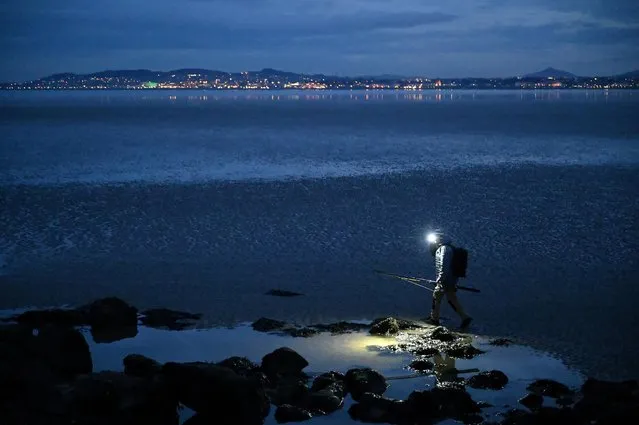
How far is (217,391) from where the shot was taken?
12852 mm

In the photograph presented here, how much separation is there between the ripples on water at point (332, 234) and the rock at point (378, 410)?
4694 mm

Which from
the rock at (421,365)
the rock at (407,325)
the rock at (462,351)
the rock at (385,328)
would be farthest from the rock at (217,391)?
the rock at (407,325)

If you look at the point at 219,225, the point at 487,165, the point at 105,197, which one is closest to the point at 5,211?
the point at 105,197

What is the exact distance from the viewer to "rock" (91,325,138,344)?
1719 centimetres

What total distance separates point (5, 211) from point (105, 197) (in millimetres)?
5046

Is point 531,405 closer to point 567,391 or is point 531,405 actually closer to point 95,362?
point 567,391

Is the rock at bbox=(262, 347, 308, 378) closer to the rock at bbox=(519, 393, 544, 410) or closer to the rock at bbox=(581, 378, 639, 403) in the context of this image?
the rock at bbox=(519, 393, 544, 410)

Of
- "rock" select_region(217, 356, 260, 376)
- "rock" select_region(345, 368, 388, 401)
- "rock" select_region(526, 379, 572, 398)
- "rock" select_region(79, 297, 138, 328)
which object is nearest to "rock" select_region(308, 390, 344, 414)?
"rock" select_region(345, 368, 388, 401)

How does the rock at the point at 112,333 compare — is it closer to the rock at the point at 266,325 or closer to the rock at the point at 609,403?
the rock at the point at 266,325

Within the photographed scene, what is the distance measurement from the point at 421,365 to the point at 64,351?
667cm

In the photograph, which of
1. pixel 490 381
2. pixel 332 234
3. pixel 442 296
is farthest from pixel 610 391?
pixel 332 234

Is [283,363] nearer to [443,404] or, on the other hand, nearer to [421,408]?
[421,408]

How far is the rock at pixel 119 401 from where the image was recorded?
40.7 ft

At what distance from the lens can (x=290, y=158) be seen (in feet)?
186
